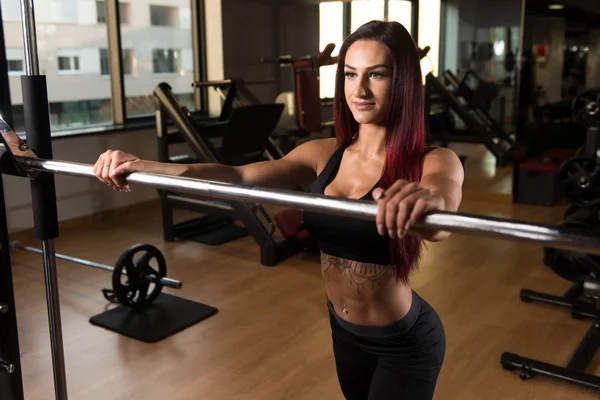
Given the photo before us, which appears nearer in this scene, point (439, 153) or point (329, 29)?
point (439, 153)

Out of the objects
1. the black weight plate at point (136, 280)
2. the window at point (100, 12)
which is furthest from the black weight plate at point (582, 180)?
the window at point (100, 12)

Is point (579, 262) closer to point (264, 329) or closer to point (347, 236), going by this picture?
point (264, 329)

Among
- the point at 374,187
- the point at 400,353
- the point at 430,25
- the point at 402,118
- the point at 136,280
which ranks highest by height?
the point at 430,25

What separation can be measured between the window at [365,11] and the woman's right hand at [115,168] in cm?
508

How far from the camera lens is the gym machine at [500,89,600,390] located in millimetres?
2562

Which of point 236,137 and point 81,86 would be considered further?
point 81,86

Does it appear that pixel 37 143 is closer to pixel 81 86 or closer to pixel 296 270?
pixel 296 270

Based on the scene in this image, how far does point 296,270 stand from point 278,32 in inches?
146

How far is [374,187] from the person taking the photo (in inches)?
54.7

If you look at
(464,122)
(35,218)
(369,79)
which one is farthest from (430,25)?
(35,218)

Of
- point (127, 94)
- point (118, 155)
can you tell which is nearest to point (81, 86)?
point (127, 94)

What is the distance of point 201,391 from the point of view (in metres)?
2.49

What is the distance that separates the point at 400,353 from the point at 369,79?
63 cm

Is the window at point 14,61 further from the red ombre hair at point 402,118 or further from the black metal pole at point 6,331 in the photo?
the red ombre hair at point 402,118
